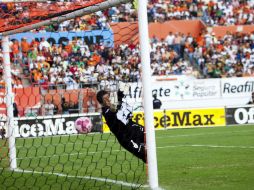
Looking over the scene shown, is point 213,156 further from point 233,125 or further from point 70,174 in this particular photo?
point 233,125

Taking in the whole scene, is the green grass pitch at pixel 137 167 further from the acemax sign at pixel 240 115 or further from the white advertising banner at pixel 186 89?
the white advertising banner at pixel 186 89

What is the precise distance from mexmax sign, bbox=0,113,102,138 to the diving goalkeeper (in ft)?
46.1

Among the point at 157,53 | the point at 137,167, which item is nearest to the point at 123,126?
the point at 137,167

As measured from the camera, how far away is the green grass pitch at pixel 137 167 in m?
10.8

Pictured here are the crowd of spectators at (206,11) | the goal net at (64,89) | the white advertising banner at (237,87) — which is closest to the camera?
the goal net at (64,89)

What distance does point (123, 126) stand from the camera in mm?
11656

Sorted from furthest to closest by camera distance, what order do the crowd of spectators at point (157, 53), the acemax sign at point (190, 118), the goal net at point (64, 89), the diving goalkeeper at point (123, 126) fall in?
the acemax sign at point (190, 118) < the crowd of spectators at point (157, 53) < the goal net at point (64, 89) < the diving goalkeeper at point (123, 126)

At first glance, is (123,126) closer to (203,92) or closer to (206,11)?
(203,92)

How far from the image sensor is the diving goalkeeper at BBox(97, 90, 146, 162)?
11547 millimetres

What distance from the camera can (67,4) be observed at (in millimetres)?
11562

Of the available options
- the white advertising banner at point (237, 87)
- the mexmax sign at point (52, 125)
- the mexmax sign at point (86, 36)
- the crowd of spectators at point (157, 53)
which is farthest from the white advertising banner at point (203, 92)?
the mexmax sign at point (86, 36)

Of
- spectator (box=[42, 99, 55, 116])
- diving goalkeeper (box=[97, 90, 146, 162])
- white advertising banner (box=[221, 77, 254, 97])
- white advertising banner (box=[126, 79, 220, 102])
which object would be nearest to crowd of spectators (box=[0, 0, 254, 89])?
white advertising banner (box=[126, 79, 220, 102])

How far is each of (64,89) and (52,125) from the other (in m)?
1.77

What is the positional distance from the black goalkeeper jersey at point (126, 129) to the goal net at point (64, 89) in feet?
1.74
